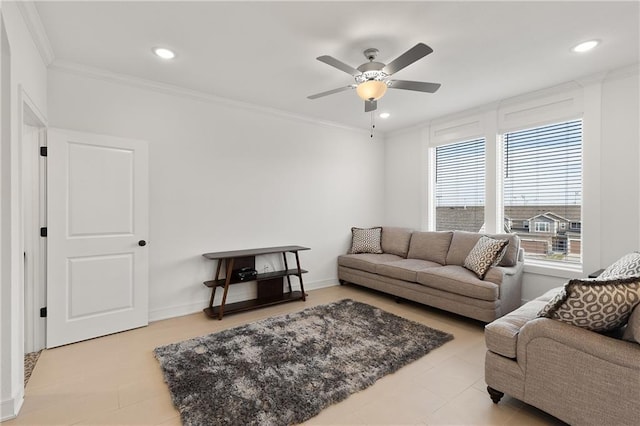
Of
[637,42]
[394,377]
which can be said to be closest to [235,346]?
[394,377]

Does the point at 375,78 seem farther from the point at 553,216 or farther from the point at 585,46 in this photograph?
the point at 553,216

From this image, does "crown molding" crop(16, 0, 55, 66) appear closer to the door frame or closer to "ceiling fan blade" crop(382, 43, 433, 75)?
the door frame

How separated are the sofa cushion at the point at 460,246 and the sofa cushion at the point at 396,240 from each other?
77 centimetres

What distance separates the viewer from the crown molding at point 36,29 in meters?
2.05

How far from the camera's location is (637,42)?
8.56 feet

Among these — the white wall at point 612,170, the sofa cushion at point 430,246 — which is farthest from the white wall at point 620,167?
the sofa cushion at point 430,246

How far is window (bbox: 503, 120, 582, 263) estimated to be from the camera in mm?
3566

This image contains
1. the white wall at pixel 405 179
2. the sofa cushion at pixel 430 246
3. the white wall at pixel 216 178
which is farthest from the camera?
the white wall at pixel 405 179

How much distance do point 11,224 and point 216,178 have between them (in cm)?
215

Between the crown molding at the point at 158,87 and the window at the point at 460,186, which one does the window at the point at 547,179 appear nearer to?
the window at the point at 460,186

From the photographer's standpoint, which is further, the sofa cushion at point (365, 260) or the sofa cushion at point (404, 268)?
the sofa cushion at point (365, 260)

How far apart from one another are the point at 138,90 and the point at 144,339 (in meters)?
2.63

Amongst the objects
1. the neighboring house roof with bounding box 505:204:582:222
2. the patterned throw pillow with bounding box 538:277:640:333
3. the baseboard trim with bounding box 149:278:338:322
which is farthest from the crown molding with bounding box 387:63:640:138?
the baseboard trim with bounding box 149:278:338:322

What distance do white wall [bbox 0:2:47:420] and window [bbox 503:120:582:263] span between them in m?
5.02
